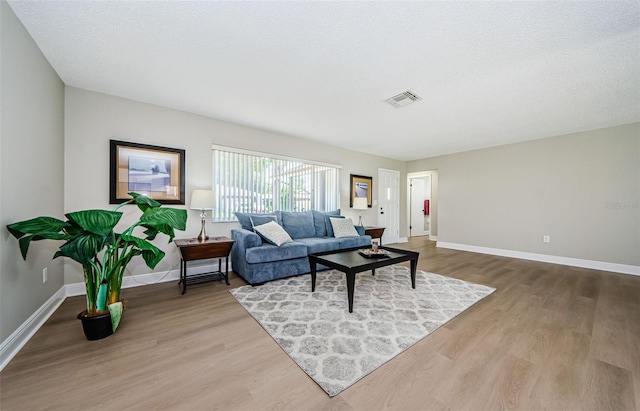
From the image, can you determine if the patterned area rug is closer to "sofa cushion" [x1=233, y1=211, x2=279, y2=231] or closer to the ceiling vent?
"sofa cushion" [x1=233, y1=211, x2=279, y2=231]

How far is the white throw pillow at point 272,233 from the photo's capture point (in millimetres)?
3350

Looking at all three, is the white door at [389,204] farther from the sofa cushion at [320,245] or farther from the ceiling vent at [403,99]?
the ceiling vent at [403,99]

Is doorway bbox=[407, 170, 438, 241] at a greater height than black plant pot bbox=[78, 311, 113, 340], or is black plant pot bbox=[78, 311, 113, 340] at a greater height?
doorway bbox=[407, 170, 438, 241]

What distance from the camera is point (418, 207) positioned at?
8.48 meters

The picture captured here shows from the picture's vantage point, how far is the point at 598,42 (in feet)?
6.56

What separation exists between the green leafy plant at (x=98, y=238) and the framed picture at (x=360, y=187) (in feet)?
13.8

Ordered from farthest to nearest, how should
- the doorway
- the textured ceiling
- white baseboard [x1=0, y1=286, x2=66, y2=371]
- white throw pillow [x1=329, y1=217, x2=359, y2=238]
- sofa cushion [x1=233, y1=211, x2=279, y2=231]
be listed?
the doorway, white throw pillow [x1=329, y1=217, x2=359, y2=238], sofa cushion [x1=233, y1=211, x2=279, y2=231], the textured ceiling, white baseboard [x1=0, y1=286, x2=66, y2=371]

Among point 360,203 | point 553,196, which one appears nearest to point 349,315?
point 360,203

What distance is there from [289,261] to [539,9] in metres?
3.37

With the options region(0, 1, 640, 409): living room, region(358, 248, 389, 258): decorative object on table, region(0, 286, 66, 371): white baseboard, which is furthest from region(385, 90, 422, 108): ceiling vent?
region(0, 286, 66, 371): white baseboard

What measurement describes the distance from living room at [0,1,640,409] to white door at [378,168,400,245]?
0.22 m

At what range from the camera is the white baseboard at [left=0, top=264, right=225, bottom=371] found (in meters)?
1.63

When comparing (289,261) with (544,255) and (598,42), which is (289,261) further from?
(544,255)

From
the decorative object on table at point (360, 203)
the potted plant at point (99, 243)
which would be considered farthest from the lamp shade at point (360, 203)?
the potted plant at point (99, 243)
